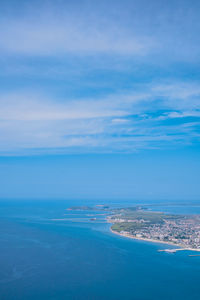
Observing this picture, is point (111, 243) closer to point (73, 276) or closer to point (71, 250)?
point (71, 250)

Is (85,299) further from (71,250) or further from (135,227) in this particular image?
(135,227)

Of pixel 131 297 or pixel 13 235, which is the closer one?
pixel 131 297

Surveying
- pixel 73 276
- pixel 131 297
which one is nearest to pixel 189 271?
pixel 131 297

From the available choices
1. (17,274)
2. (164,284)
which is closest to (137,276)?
(164,284)

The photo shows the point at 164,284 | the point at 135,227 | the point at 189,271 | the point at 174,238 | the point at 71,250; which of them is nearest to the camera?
the point at 164,284

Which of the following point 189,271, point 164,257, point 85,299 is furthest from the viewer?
point 164,257

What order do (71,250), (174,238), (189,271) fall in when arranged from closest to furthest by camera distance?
(189,271) < (71,250) < (174,238)
